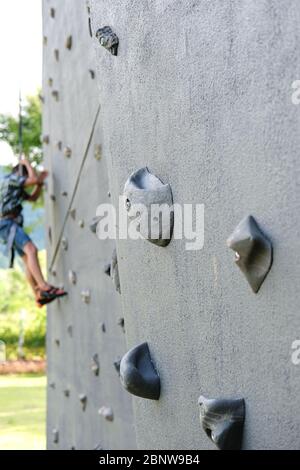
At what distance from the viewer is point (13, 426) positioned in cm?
698

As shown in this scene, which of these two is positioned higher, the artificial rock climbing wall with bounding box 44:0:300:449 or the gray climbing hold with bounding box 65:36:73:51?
the gray climbing hold with bounding box 65:36:73:51

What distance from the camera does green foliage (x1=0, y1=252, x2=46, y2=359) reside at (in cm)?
1477

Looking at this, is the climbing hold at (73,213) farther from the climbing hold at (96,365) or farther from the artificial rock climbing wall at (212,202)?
the artificial rock climbing wall at (212,202)

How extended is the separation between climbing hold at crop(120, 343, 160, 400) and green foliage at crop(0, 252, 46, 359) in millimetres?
13526

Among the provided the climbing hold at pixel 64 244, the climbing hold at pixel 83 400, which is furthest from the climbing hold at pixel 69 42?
the climbing hold at pixel 83 400

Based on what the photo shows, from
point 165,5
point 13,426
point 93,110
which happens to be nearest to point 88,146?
point 93,110

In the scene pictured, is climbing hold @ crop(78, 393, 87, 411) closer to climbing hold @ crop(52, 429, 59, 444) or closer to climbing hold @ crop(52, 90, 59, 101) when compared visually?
climbing hold @ crop(52, 429, 59, 444)

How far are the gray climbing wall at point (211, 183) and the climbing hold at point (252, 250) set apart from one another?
→ 1 cm

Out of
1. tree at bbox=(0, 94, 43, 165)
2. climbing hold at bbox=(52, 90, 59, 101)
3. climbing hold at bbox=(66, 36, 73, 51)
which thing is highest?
tree at bbox=(0, 94, 43, 165)

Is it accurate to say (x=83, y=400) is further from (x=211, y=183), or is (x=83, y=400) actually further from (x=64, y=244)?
(x=211, y=183)

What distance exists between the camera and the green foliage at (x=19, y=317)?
14766 mm

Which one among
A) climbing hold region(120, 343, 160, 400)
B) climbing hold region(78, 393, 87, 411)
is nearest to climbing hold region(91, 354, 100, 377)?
climbing hold region(78, 393, 87, 411)

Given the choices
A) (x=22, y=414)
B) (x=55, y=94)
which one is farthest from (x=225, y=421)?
(x=22, y=414)

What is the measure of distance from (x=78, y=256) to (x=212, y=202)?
2253mm
